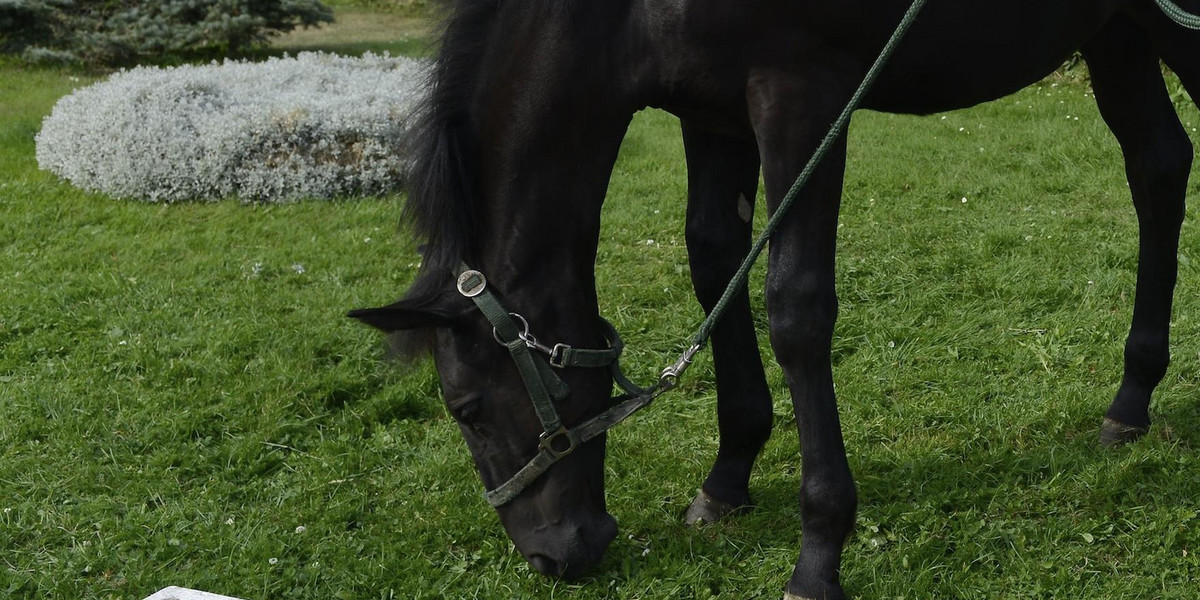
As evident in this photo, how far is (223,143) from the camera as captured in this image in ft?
24.6

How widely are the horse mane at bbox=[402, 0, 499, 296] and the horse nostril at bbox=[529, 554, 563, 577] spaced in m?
0.91

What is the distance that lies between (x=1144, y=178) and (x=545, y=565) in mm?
2376

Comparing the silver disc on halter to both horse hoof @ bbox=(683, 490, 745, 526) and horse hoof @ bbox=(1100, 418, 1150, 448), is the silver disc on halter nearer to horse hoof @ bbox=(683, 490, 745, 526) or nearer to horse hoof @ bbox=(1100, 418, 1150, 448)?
horse hoof @ bbox=(683, 490, 745, 526)

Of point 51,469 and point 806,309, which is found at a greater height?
point 806,309

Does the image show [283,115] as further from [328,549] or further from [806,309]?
[806,309]

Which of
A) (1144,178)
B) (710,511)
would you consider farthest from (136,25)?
(1144,178)

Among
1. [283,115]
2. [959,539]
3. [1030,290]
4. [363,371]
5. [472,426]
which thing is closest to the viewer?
[472,426]

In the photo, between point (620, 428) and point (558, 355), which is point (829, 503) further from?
point (620, 428)

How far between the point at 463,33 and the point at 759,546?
5.91 feet

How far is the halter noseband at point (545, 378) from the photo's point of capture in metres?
2.83

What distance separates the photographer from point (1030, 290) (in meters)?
5.21

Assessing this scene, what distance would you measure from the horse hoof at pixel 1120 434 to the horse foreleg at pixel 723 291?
1.24 m

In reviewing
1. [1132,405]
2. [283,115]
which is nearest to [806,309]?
[1132,405]

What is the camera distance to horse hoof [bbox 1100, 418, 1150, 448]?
384 cm
